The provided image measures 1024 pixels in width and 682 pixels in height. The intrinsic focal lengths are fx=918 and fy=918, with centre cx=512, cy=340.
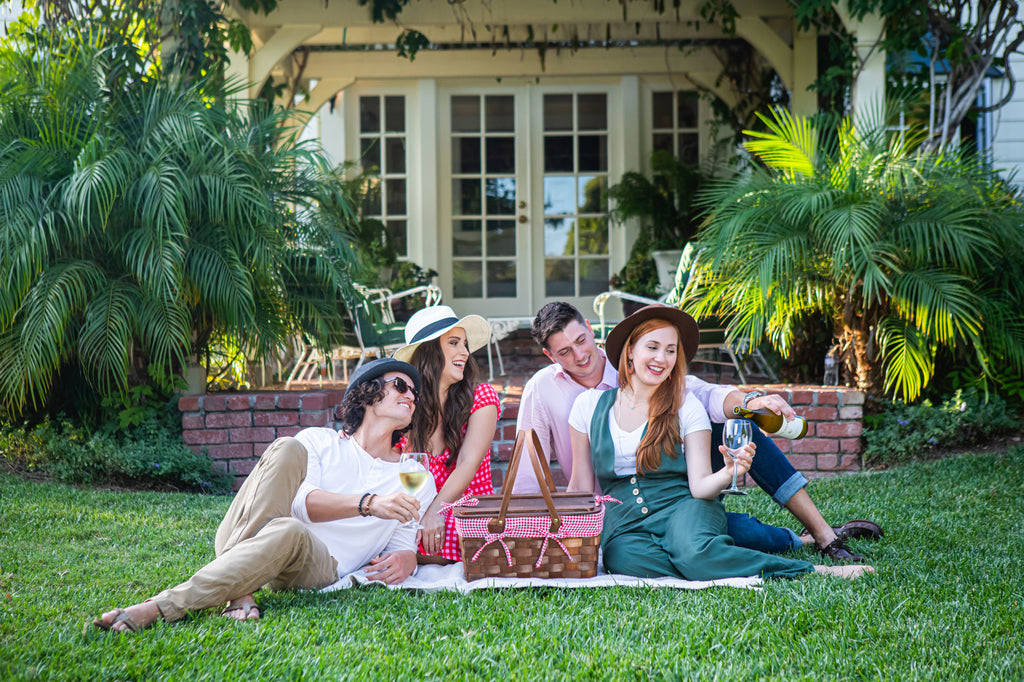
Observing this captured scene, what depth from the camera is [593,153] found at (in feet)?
29.1

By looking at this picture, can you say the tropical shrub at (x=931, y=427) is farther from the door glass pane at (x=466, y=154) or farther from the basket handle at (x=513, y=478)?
the door glass pane at (x=466, y=154)

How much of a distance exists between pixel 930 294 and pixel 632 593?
8.66 ft

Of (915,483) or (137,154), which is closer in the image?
(915,483)

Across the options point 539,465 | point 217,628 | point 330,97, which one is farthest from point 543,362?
point 217,628

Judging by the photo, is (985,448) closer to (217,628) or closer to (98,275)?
(217,628)

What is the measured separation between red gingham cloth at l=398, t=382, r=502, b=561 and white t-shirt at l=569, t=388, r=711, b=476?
13.0 inches

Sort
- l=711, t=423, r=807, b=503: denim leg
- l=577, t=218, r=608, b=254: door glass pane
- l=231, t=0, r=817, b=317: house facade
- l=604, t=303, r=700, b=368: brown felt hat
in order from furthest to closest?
l=577, t=218, r=608, b=254: door glass pane → l=231, t=0, r=817, b=317: house facade → l=711, t=423, r=807, b=503: denim leg → l=604, t=303, r=700, b=368: brown felt hat

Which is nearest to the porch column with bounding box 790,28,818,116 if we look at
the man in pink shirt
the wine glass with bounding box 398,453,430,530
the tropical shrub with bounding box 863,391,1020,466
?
the tropical shrub with bounding box 863,391,1020,466

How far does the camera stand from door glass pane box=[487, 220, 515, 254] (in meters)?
8.81

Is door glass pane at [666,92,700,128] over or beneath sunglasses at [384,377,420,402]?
over

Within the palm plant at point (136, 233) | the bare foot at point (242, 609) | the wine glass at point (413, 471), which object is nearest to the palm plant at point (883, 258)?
the palm plant at point (136, 233)

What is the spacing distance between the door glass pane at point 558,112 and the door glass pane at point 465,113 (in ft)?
2.18

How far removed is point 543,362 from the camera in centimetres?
799

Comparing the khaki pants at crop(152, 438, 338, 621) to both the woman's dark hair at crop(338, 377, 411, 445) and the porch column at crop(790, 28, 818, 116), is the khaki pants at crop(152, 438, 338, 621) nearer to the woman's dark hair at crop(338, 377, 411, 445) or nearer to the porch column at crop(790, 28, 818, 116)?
the woman's dark hair at crop(338, 377, 411, 445)
